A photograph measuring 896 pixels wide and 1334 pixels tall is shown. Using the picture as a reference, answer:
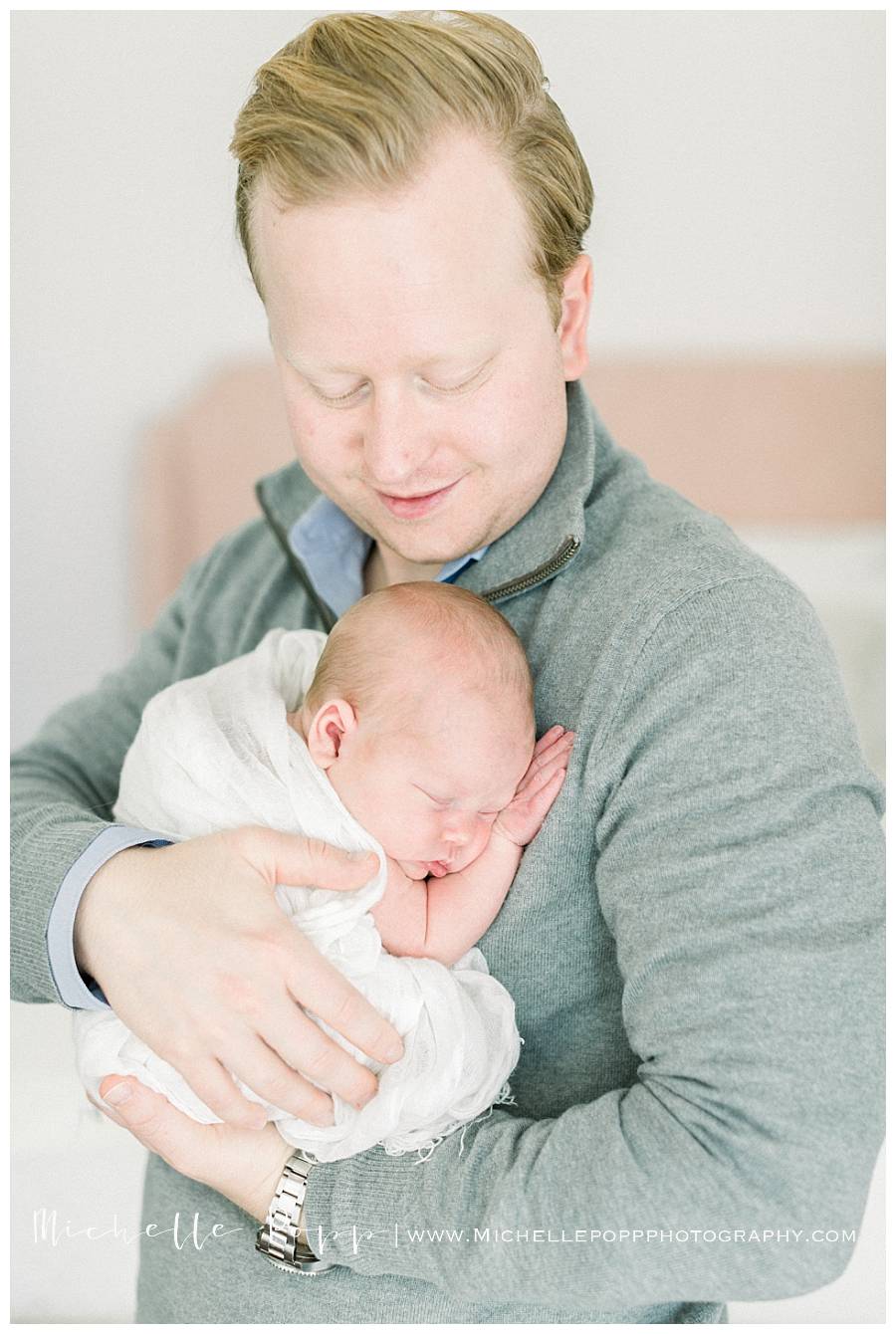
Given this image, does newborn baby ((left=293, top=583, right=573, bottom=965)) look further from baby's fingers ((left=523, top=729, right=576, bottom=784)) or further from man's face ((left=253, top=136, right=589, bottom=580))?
man's face ((left=253, top=136, right=589, bottom=580))

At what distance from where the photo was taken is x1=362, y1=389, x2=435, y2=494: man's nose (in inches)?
37.4

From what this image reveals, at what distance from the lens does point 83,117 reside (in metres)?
1.98

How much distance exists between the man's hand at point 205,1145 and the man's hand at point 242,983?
0.12ft

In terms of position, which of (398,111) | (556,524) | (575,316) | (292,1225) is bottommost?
(292,1225)

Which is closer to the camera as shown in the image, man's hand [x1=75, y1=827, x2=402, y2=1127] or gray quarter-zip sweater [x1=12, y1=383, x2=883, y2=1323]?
gray quarter-zip sweater [x1=12, y1=383, x2=883, y2=1323]

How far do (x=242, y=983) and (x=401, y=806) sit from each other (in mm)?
187

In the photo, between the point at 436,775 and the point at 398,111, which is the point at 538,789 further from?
the point at 398,111

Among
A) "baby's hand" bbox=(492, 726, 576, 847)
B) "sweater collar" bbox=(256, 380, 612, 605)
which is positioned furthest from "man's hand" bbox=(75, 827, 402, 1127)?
"sweater collar" bbox=(256, 380, 612, 605)

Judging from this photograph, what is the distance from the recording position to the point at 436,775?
964mm

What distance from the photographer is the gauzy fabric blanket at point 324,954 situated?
0.91 m

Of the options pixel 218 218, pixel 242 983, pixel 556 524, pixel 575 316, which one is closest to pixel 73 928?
pixel 242 983
